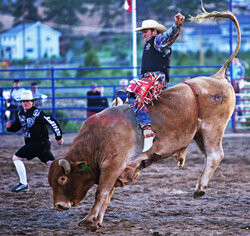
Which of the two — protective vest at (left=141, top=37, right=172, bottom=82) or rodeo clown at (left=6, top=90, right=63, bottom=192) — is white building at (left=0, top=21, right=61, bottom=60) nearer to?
rodeo clown at (left=6, top=90, right=63, bottom=192)

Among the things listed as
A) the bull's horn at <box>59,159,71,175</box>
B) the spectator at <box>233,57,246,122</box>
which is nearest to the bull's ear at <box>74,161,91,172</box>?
the bull's horn at <box>59,159,71,175</box>

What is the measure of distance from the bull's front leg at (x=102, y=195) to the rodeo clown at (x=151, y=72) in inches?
17.7

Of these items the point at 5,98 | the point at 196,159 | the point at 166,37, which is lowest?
the point at 196,159

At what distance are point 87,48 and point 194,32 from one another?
10.3 m

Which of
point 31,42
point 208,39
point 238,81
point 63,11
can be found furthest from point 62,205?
point 208,39

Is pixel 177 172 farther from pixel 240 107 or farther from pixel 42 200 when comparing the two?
pixel 240 107

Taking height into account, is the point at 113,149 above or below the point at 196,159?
above

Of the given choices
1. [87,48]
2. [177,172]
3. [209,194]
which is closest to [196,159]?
[177,172]

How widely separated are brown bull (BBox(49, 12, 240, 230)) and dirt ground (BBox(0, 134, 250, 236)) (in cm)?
33

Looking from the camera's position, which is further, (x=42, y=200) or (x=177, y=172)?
(x=177, y=172)

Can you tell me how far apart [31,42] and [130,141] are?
28.4 m

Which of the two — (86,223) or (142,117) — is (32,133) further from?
(86,223)

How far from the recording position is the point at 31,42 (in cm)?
3231

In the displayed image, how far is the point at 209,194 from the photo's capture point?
661 cm
